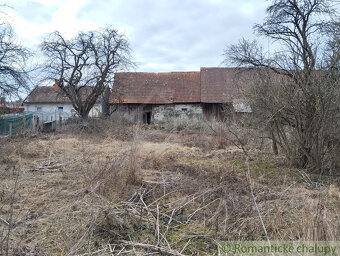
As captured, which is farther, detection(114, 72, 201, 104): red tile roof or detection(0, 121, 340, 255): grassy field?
detection(114, 72, 201, 104): red tile roof

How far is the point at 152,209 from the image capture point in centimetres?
405

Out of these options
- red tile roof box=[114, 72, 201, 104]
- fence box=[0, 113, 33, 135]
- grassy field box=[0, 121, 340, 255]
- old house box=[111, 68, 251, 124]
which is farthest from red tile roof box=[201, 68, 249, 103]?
grassy field box=[0, 121, 340, 255]

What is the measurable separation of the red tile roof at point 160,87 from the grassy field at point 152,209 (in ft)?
62.8

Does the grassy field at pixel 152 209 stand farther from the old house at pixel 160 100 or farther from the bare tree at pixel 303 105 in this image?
the old house at pixel 160 100

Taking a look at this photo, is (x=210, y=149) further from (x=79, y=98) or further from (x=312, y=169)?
(x=79, y=98)

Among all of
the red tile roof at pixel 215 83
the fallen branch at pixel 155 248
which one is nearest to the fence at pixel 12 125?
the red tile roof at pixel 215 83

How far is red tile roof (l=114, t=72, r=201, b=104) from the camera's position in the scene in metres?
26.0

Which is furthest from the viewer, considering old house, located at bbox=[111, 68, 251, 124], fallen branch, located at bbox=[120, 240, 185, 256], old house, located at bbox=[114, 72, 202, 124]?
old house, located at bbox=[114, 72, 202, 124]

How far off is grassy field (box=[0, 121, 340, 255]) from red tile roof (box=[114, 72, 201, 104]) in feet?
62.8

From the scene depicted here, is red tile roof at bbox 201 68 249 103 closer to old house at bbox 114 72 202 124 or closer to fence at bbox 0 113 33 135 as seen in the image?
old house at bbox 114 72 202 124

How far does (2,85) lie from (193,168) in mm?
12635

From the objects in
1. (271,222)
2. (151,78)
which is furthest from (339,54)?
(151,78)

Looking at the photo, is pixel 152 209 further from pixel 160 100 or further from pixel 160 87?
pixel 160 87

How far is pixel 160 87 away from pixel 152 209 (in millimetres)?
23918
